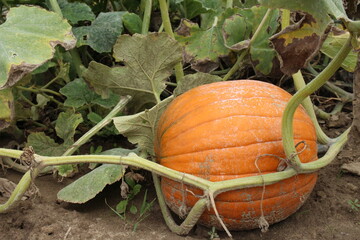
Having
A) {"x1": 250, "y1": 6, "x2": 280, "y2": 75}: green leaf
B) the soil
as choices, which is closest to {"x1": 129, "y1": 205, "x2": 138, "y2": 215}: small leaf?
the soil

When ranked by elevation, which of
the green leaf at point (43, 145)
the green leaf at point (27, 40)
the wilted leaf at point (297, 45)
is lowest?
the green leaf at point (43, 145)

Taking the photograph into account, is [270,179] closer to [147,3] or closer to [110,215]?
[110,215]

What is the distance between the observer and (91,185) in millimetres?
1603

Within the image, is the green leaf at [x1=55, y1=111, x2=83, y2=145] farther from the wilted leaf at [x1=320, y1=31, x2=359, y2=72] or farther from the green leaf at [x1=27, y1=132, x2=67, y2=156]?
the wilted leaf at [x1=320, y1=31, x2=359, y2=72]

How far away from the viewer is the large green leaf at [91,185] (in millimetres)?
1576

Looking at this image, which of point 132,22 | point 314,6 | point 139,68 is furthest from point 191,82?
point 314,6

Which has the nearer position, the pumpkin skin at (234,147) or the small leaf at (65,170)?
the pumpkin skin at (234,147)

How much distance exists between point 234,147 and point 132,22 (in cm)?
84

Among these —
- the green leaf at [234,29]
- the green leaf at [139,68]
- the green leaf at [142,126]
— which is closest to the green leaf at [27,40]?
the green leaf at [139,68]

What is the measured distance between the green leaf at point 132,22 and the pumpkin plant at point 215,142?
28 centimetres

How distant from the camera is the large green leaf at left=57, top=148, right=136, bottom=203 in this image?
5.17 feet

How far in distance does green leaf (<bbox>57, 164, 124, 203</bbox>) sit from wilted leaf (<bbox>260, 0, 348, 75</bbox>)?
24.2 inches

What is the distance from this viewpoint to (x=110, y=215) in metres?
1.68

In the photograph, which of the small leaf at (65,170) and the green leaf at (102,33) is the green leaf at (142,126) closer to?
the small leaf at (65,170)
